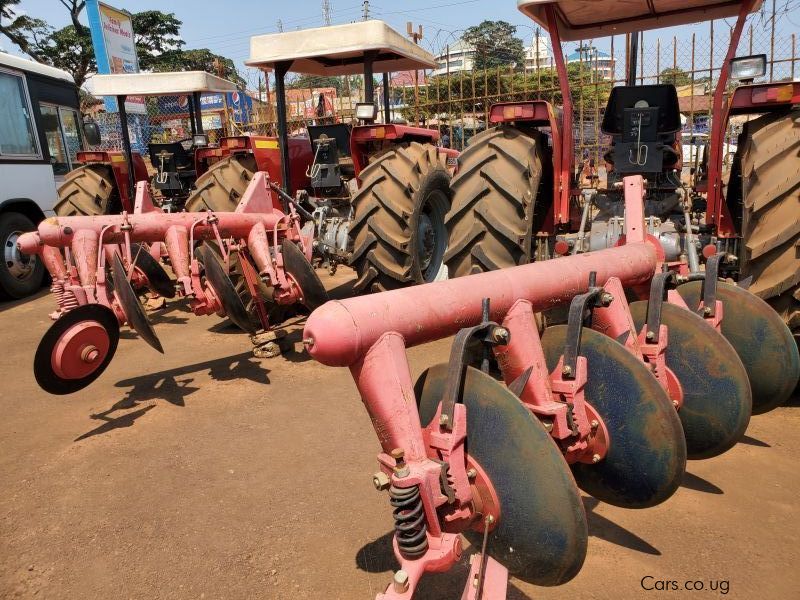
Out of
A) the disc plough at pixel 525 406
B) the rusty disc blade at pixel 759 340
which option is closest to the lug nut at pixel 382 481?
the disc plough at pixel 525 406

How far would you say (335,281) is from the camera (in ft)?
23.6

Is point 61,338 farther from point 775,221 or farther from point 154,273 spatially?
point 775,221

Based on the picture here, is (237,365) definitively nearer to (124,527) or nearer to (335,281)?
(124,527)

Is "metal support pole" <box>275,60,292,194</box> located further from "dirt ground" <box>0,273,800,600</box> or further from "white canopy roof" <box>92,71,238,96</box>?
"dirt ground" <box>0,273,800,600</box>

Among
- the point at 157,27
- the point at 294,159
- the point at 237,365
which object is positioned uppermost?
the point at 157,27

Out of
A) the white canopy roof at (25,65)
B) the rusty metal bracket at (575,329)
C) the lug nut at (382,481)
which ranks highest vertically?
→ the white canopy roof at (25,65)

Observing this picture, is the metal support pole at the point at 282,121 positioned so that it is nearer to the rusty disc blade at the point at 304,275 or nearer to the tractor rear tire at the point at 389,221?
the tractor rear tire at the point at 389,221

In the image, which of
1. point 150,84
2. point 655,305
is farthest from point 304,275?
point 150,84

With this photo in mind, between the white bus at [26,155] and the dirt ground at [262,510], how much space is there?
162 inches

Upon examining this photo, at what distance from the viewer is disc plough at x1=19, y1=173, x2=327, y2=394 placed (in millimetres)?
3367

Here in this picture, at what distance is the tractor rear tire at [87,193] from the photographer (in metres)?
6.80

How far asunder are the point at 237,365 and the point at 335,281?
2817 millimetres

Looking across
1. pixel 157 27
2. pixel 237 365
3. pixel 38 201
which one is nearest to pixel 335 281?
pixel 237 365

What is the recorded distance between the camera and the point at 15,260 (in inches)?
287
